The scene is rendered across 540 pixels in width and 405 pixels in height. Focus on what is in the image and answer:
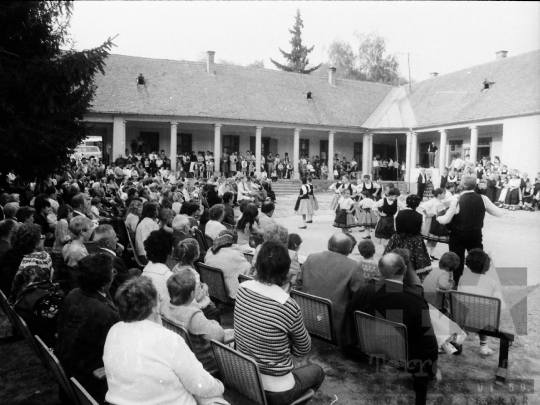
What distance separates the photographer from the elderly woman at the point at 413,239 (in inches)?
247

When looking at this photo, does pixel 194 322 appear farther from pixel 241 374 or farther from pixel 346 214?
pixel 346 214

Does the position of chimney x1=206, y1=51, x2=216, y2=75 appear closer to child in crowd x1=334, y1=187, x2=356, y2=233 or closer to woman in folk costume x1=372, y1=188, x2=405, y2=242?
child in crowd x1=334, y1=187, x2=356, y2=233

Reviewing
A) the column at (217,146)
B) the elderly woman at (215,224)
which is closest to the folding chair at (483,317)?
the elderly woman at (215,224)

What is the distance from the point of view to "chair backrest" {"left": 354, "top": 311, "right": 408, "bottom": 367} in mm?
3523

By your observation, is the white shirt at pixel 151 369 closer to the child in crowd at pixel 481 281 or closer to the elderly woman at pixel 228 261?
the elderly woman at pixel 228 261

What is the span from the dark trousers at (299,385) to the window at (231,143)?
27.0 metres

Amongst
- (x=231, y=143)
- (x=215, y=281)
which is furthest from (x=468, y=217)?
(x=231, y=143)

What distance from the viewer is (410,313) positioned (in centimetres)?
360

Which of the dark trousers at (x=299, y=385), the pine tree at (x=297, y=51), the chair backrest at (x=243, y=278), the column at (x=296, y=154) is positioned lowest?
the dark trousers at (x=299, y=385)

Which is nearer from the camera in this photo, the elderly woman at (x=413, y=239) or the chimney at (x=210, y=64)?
the elderly woman at (x=413, y=239)

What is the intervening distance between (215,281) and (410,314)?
2.32 metres

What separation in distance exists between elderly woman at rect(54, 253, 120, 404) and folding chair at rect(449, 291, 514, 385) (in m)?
3.10

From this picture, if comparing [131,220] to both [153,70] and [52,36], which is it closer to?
[52,36]

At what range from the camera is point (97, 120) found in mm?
23891
